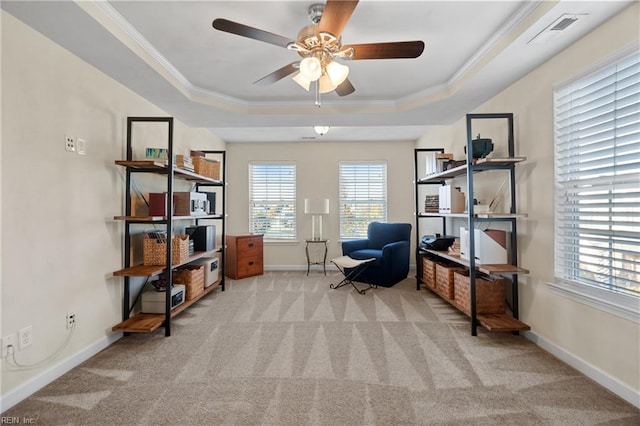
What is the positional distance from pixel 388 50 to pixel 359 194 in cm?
394

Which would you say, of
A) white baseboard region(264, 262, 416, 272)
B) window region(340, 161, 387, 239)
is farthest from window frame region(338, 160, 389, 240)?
white baseboard region(264, 262, 416, 272)

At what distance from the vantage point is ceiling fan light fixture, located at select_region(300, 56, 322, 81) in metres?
1.85

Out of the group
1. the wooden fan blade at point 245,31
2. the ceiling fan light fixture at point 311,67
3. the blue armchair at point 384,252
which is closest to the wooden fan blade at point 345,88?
the ceiling fan light fixture at point 311,67

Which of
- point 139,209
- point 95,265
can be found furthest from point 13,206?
point 139,209

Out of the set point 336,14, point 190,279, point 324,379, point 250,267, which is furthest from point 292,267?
point 336,14

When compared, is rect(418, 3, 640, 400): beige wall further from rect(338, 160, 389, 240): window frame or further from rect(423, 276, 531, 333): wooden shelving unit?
rect(338, 160, 389, 240): window frame

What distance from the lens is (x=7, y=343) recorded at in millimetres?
1778

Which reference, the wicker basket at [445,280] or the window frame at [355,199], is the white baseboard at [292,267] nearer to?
the window frame at [355,199]

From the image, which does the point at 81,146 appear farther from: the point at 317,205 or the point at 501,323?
the point at 501,323

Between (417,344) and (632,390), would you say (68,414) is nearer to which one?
(417,344)

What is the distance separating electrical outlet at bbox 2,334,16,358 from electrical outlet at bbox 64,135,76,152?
4.21 feet

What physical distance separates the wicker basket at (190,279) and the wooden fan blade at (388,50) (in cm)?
288

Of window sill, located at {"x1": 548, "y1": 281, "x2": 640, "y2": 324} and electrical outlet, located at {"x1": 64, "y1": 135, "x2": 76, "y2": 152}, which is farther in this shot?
electrical outlet, located at {"x1": 64, "y1": 135, "x2": 76, "y2": 152}

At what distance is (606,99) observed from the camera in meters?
1.98
